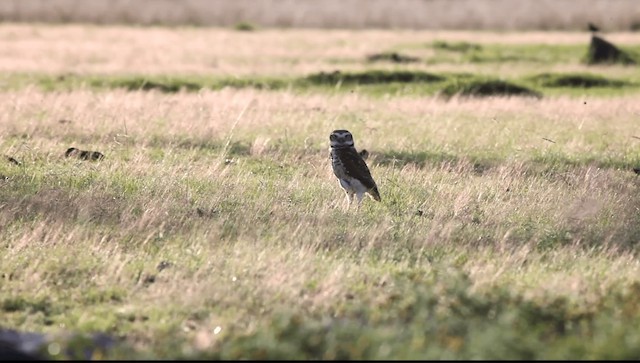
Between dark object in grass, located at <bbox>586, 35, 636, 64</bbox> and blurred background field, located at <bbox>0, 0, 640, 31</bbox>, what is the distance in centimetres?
1501

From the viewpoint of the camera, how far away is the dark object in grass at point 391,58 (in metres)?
33.6

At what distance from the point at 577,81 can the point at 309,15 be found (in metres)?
26.5

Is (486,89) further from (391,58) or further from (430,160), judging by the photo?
(430,160)

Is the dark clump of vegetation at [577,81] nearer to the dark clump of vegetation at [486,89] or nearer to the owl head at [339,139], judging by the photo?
the dark clump of vegetation at [486,89]

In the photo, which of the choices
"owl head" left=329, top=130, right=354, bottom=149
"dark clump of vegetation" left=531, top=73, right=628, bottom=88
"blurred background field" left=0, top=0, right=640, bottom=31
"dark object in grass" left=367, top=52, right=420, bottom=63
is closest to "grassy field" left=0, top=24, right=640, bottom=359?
"owl head" left=329, top=130, right=354, bottom=149

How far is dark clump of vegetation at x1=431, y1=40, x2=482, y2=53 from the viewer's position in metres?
38.5

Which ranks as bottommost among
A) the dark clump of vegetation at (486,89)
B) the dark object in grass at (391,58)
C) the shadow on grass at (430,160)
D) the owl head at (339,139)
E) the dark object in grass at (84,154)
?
the dark object in grass at (391,58)

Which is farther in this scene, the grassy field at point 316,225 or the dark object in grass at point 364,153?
the dark object in grass at point 364,153

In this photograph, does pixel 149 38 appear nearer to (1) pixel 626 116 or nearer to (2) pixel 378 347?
(1) pixel 626 116

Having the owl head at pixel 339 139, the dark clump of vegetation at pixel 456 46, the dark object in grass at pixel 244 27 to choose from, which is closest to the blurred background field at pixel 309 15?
the dark object in grass at pixel 244 27

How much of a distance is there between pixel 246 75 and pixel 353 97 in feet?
17.4

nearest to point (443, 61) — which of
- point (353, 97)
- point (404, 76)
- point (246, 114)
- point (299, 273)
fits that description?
point (404, 76)

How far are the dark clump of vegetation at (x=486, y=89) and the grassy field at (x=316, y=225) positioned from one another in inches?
5.8

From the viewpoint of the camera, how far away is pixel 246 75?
2805cm
